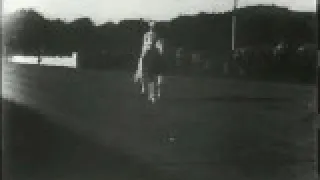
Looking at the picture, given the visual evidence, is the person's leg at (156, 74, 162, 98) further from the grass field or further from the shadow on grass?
the shadow on grass

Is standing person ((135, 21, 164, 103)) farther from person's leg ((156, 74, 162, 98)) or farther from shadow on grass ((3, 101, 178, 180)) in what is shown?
shadow on grass ((3, 101, 178, 180))

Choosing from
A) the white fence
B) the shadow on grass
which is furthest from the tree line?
the shadow on grass

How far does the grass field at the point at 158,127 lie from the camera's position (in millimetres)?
1348

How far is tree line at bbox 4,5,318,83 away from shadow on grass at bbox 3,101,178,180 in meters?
0.17

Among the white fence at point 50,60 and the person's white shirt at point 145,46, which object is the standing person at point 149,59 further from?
the white fence at point 50,60

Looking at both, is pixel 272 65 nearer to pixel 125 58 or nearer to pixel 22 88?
pixel 125 58

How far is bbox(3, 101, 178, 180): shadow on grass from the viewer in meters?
1.34

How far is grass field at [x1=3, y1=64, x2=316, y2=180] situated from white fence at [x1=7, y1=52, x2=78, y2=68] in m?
0.01

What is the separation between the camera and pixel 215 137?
1.36m

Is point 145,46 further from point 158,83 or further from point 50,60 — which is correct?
point 50,60

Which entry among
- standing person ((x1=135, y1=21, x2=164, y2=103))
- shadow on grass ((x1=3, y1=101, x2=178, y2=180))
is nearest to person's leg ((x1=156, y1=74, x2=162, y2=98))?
standing person ((x1=135, y1=21, x2=164, y2=103))

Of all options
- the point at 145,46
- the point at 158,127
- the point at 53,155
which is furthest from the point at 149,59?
the point at 53,155

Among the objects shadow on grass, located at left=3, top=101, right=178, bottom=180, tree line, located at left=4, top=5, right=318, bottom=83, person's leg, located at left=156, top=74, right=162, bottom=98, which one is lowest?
shadow on grass, located at left=3, top=101, right=178, bottom=180

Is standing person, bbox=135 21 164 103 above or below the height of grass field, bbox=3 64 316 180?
above
